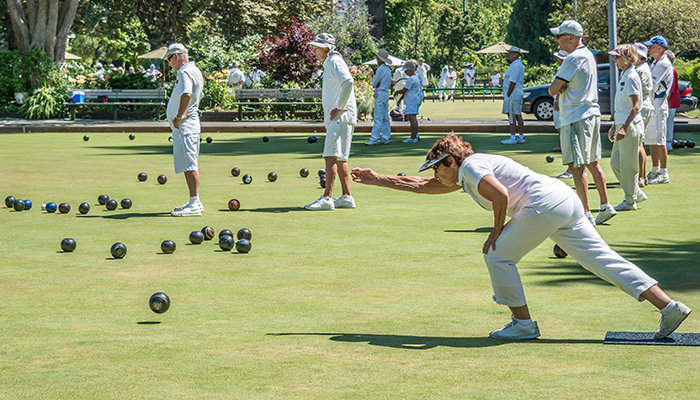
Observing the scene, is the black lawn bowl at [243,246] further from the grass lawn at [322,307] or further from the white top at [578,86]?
the white top at [578,86]

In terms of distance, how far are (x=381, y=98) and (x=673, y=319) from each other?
15449 mm

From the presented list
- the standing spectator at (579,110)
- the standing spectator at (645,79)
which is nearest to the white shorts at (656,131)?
the standing spectator at (645,79)

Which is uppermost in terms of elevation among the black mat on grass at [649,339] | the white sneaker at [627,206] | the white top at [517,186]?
the white top at [517,186]

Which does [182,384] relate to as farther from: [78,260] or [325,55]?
[325,55]

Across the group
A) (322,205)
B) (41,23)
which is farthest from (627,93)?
(41,23)

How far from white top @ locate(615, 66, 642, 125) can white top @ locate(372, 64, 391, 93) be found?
987 cm

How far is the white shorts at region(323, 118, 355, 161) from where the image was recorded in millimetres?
10625

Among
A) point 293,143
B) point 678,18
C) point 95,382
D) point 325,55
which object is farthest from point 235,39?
point 95,382

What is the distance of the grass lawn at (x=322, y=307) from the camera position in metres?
4.40

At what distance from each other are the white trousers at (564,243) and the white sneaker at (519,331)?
152 millimetres

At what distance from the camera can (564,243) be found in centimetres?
511

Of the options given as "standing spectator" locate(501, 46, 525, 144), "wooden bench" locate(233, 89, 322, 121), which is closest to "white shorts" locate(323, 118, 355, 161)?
"standing spectator" locate(501, 46, 525, 144)

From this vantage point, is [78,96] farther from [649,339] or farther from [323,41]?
[649,339]

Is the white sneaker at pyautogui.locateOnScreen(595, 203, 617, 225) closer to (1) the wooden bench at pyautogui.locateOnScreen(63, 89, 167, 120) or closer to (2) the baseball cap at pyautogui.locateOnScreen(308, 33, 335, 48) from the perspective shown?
(2) the baseball cap at pyautogui.locateOnScreen(308, 33, 335, 48)
